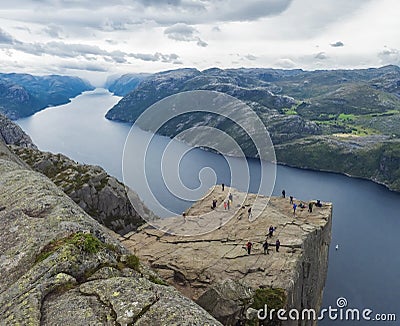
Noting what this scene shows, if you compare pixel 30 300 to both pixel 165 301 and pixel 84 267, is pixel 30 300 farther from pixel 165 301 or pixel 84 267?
pixel 165 301

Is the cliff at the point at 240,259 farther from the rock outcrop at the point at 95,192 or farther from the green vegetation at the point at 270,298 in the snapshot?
the rock outcrop at the point at 95,192

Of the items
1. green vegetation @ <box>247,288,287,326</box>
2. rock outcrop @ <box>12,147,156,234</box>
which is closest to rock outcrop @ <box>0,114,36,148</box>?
rock outcrop @ <box>12,147,156,234</box>

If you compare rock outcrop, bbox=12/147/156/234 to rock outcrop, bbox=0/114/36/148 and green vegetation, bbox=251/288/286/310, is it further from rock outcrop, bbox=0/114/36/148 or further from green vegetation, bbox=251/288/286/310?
rock outcrop, bbox=0/114/36/148

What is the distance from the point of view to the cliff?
3375 cm

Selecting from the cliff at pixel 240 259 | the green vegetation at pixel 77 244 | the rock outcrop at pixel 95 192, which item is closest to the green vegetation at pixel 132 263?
the green vegetation at pixel 77 244

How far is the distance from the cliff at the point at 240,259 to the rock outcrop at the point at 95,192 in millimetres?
26835

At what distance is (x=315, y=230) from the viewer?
161ft

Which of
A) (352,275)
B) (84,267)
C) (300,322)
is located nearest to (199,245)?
(300,322)

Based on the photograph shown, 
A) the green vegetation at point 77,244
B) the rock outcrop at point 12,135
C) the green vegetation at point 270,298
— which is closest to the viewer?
the green vegetation at point 77,244

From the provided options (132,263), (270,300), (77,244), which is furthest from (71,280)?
(270,300)

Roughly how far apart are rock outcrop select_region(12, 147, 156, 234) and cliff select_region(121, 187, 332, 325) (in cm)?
2684

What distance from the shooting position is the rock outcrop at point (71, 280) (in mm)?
17062

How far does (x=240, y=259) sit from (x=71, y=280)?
25.5 meters

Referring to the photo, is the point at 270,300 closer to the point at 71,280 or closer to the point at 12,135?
the point at 71,280
